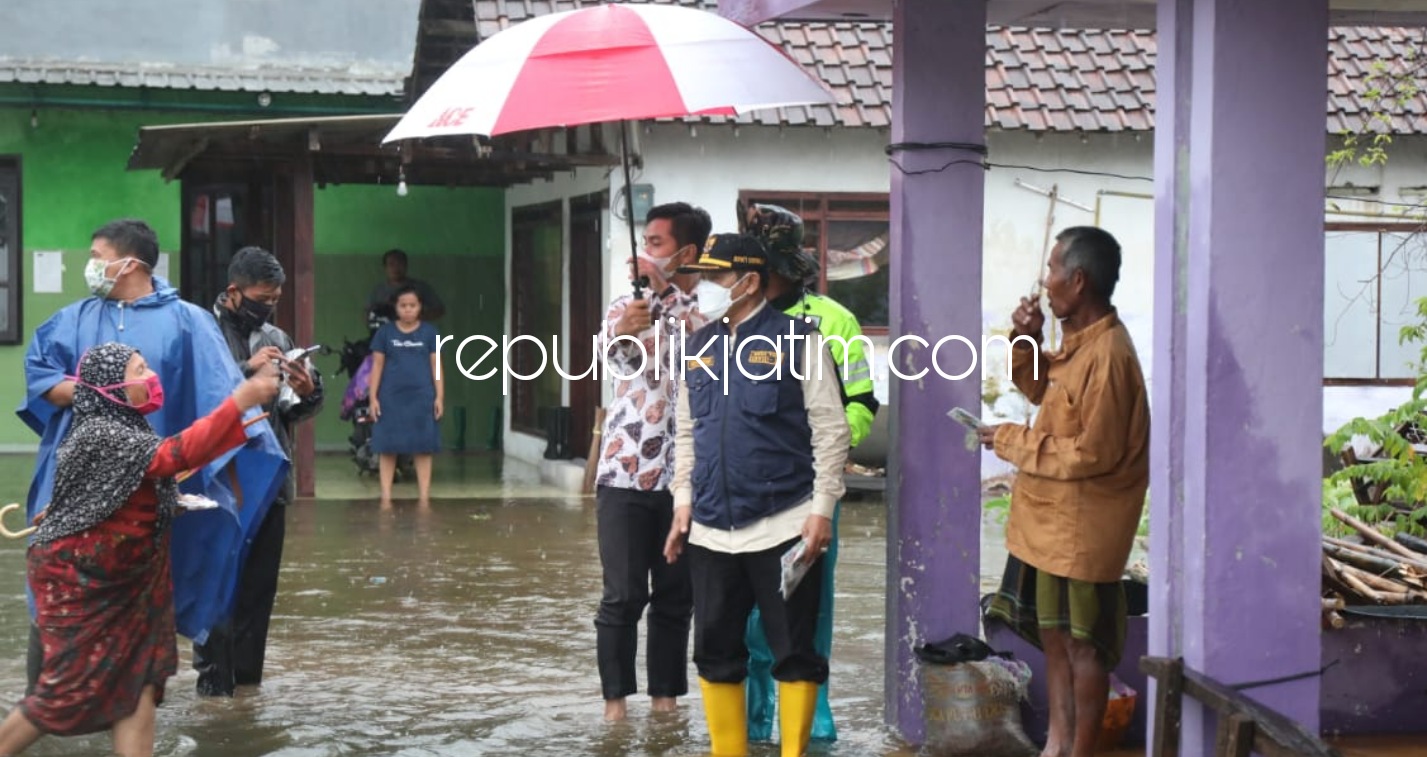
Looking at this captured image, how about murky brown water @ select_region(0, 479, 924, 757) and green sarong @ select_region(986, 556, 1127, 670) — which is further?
murky brown water @ select_region(0, 479, 924, 757)

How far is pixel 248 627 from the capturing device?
768cm

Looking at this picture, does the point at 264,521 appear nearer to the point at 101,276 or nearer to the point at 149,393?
the point at 101,276

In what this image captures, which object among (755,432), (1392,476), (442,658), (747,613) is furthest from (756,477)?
(1392,476)

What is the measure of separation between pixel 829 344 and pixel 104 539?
247 centimetres

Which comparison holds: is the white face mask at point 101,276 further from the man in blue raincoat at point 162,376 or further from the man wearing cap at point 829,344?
the man wearing cap at point 829,344

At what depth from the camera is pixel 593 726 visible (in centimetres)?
712

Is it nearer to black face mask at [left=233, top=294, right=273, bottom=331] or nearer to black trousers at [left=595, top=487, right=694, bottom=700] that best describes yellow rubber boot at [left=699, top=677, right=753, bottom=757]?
black trousers at [left=595, top=487, right=694, bottom=700]

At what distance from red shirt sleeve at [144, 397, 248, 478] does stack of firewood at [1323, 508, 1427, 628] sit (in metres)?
3.75

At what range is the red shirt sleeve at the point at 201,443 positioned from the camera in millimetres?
5648

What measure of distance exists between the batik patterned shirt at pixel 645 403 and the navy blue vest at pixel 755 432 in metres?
0.65

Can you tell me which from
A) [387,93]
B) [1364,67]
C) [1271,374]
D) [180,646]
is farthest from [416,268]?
[1271,374]

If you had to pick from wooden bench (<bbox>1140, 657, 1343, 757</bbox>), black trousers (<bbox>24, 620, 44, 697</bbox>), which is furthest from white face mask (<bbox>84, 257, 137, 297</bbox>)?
wooden bench (<bbox>1140, 657, 1343, 757</bbox>)

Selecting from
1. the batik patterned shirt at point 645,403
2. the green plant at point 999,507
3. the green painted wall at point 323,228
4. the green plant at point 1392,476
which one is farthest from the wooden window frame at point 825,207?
the batik patterned shirt at point 645,403

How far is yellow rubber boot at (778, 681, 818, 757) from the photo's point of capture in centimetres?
622
